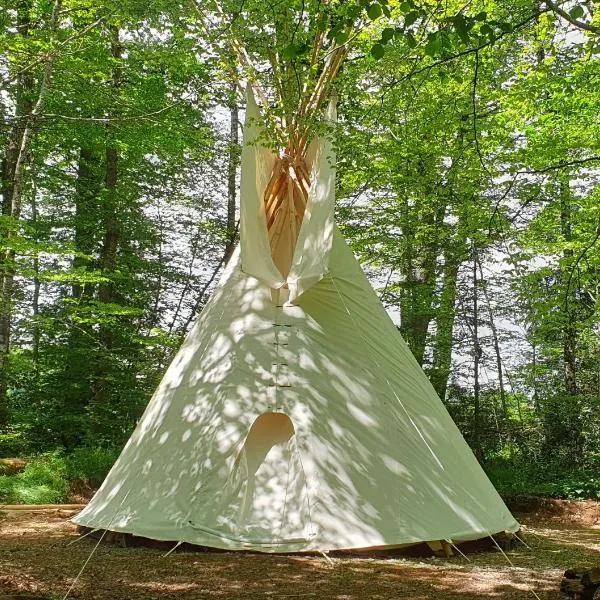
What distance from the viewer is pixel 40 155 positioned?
42.1 ft

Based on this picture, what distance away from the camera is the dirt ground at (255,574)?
4188 millimetres

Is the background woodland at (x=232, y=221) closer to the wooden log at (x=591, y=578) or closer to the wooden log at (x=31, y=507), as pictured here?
the wooden log at (x=31, y=507)

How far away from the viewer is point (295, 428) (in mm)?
5727

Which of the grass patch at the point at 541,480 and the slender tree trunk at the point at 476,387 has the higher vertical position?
the slender tree trunk at the point at 476,387

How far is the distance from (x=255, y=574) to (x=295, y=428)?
4.44 ft

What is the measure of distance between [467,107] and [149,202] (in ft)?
26.1

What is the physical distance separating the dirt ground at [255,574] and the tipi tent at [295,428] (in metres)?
0.21

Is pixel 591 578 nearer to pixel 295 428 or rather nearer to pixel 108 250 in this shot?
pixel 295 428

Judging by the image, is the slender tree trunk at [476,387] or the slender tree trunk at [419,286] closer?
the slender tree trunk at [419,286]

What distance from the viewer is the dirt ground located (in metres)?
4.19

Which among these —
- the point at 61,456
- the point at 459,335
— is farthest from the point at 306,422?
the point at 459,335

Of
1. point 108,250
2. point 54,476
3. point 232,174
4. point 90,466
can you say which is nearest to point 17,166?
point 108,250

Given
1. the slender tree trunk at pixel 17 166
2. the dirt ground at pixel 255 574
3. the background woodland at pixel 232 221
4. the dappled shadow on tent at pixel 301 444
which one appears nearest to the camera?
the dirt ground at pixel 255 574

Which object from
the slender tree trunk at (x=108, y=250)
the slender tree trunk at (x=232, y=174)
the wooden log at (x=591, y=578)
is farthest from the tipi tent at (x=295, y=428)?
the slender tree trunk at (x=232, y=174)
